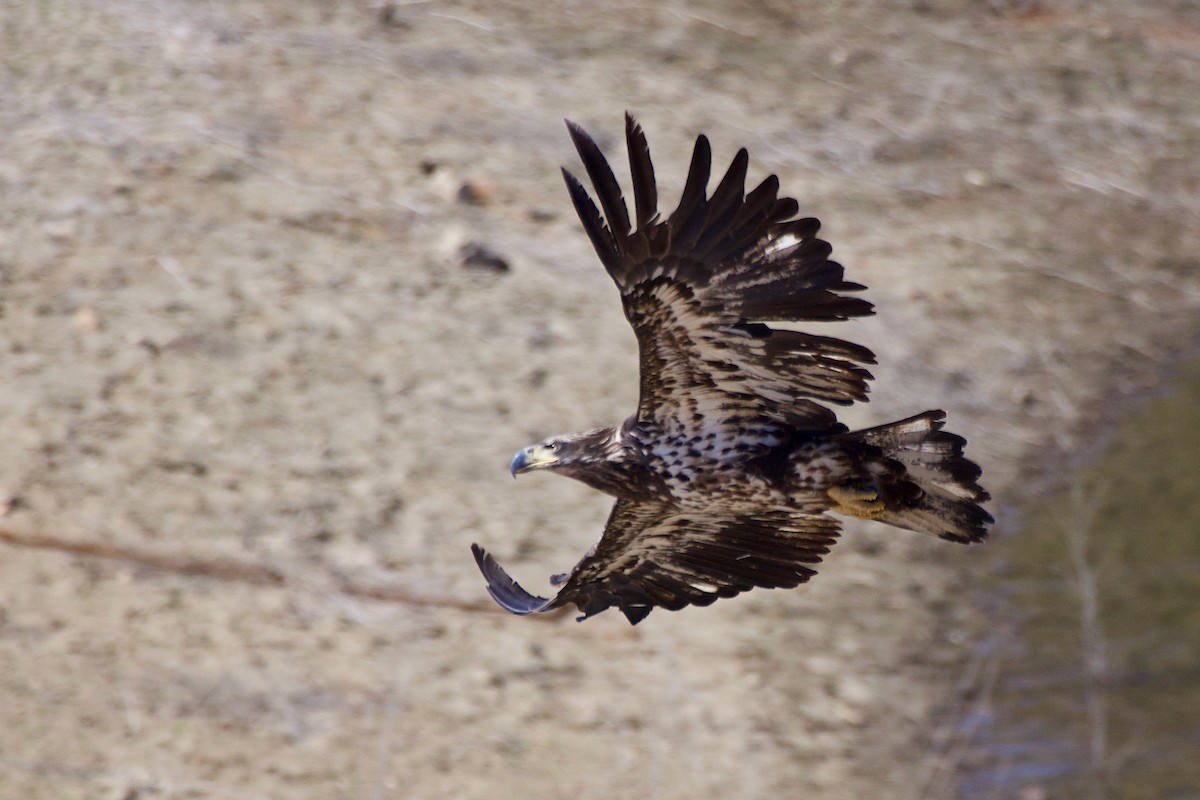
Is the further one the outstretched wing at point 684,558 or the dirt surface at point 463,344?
the dirt surface at point 463,344

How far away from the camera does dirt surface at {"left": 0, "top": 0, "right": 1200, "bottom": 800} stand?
5.86 meters

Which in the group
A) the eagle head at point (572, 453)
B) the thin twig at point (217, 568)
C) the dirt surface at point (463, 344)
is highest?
the eagle head at point (572, 453)

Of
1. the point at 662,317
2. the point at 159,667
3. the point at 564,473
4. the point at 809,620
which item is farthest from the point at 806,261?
the point at 159,667

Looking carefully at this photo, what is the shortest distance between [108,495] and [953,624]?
3.48 meters

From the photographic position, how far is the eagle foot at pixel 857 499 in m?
4.56

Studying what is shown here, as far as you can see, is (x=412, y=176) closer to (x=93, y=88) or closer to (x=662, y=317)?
(x=93, y=88)

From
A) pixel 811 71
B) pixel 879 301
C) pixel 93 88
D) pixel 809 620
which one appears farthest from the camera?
pixel 811 71

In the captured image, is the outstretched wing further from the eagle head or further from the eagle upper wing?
the eagle upper wing

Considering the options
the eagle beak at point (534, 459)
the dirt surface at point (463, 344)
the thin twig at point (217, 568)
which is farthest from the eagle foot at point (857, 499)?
the thin twig at point (217, 568)

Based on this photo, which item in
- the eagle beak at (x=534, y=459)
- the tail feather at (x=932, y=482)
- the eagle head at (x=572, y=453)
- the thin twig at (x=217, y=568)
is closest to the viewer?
the tail feather at (x=932, y=482)

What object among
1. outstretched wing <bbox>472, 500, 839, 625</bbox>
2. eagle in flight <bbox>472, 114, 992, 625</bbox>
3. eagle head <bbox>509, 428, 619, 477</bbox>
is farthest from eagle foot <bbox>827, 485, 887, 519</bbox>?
eagle head <bbox>509, 428, 619, 477</bbox>

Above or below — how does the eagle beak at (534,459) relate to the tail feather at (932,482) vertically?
below

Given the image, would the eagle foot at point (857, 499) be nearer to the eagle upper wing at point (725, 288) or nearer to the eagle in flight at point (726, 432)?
the eagle in flight at point (726, 432)

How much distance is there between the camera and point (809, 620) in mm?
6398
